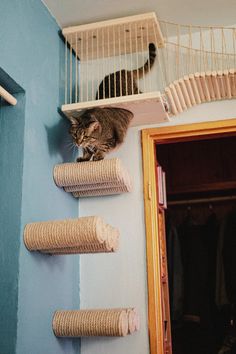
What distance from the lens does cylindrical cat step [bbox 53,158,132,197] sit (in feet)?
5.62

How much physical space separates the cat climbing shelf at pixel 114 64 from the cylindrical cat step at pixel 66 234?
58 centimetres

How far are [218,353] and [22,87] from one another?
2015 millimetres

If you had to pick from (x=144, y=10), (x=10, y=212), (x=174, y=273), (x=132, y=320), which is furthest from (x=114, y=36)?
(x=174, y=273)

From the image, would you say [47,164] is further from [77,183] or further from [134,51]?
[134,51]

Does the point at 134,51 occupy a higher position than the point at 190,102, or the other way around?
the point at 134,51

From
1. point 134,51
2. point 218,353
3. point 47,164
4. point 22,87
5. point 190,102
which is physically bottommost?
point 218,353

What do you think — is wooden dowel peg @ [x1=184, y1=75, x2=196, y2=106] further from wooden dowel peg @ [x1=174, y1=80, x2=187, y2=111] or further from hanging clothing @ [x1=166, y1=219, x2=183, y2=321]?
hanging clothing @ [x1=166, y1=219, x2=183, y2=321]

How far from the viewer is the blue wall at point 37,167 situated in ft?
4.75

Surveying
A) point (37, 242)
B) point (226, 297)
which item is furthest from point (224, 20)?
point (226, 297)

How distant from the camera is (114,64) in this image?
7.15 feet

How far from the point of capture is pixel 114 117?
1859 millimetres

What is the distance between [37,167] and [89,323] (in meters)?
0.65

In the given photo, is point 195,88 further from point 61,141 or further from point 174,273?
point 174,273

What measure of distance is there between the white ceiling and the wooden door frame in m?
0.52
